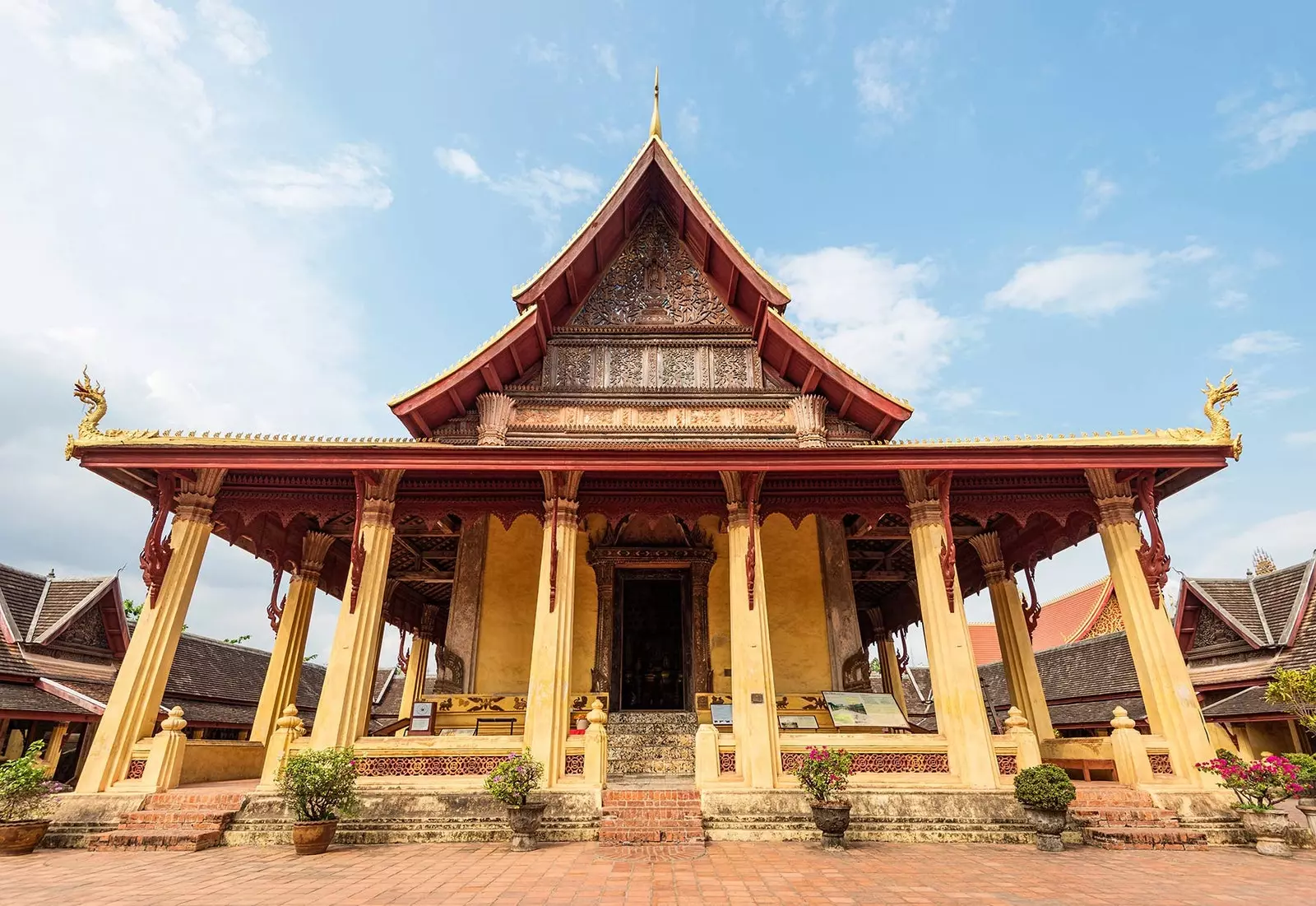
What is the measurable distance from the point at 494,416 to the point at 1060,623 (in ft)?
95.2

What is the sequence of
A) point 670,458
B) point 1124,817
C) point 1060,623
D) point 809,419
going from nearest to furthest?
point 1124,817 < point 670,458 < point 809,419 < point 1060,623

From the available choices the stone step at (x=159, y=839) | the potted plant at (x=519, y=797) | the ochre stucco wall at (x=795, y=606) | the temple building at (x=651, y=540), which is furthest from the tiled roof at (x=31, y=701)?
the ochre stucco wall at (x=795, y=606)

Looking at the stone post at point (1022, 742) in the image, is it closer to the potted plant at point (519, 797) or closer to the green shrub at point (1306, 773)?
the green shrub at point (1306, 773)

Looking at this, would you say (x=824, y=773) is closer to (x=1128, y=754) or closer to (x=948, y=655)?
(x=948, y=655)

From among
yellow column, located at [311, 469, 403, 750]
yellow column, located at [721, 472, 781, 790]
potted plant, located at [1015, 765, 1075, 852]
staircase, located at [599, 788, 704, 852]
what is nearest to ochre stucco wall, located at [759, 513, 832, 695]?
yellow column, located at [721, 472, 781, 790]

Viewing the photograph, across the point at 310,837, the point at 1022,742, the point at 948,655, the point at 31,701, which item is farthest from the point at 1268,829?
the point at 31,701

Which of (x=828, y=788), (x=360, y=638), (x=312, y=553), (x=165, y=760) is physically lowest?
(x=828, y=788)

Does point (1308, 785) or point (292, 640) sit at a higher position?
point (292, 640)

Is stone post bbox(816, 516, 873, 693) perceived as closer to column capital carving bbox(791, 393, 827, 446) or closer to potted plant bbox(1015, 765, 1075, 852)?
column capital carving bbox(791, 393, 827, 446)

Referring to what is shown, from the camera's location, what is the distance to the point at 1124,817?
775cm

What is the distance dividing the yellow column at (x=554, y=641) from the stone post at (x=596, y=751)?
1.25 feet

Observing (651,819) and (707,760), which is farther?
(707,760)

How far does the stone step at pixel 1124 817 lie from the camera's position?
7.70m

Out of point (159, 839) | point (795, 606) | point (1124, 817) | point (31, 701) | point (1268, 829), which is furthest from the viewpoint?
point (31, 701)
